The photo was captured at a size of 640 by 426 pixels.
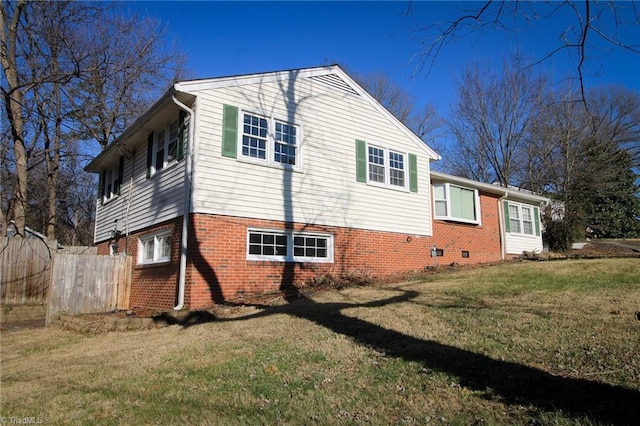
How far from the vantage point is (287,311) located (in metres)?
8.67

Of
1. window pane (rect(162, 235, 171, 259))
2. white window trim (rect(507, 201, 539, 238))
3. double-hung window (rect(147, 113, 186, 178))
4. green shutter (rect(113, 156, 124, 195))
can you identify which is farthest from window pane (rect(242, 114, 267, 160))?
white window trim (rect(507, 201, 539, 238))

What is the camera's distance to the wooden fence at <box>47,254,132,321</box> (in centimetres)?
1082

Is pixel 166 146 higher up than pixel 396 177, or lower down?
higher up

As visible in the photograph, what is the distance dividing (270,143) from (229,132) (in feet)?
3.97

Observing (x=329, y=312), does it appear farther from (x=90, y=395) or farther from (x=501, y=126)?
(x=501, y=126)

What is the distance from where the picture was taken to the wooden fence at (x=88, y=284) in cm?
1082

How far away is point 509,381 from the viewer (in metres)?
4.18

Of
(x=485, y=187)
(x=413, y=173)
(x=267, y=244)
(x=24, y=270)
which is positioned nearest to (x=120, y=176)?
(x=24, y=270)

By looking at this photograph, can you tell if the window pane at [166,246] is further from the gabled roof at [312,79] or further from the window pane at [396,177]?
→ the window pane at [396,177]

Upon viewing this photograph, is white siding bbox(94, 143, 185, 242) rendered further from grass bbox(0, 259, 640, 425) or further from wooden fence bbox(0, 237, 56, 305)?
grass bbox(0, 259, 640, 425)

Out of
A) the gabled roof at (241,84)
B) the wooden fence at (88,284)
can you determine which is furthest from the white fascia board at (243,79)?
the wooden fence at (88,284)

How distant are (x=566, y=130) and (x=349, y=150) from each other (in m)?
18.4

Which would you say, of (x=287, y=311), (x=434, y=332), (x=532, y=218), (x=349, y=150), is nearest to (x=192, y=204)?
(x=287, y=311)

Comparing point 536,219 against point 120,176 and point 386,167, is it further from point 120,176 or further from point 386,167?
point 120,176
